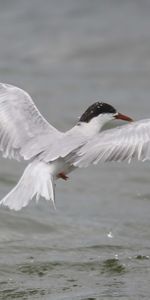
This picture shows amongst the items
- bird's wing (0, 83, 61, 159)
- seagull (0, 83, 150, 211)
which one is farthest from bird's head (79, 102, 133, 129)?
bird's wing (0, 83, 61, 159)

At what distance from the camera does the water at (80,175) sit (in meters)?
7.21

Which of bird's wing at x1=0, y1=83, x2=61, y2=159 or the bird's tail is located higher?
bird's wing at x1=0, y1=83, x2=61, y2=159

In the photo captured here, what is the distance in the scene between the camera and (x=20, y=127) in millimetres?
7781

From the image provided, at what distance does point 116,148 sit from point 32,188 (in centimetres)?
72

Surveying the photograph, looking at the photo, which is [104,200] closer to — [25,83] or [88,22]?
[25,83]

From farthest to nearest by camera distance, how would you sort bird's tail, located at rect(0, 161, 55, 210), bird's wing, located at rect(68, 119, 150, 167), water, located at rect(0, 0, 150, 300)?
water, located at rect(0, 0, 150, 300)
bird's wing, located at rect(68, 119, 150, 167)
bird's tail, located at rect(0, 161, 55, 210)

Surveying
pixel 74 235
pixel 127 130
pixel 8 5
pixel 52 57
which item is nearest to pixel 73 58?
pixel 52 57

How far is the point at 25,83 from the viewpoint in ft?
40.3

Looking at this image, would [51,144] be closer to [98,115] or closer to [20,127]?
[20,127]

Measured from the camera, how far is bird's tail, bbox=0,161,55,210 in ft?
21.7

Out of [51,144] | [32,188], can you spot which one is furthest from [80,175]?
[32,188]

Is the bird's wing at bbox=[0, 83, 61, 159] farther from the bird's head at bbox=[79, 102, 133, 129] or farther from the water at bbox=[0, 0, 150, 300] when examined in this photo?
the water at bbox=[0, 0, 150, 300]

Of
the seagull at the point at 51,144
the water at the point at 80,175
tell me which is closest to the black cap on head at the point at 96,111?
the seagull at the point at 51,144

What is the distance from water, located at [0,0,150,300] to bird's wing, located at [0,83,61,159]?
92 centimetres
